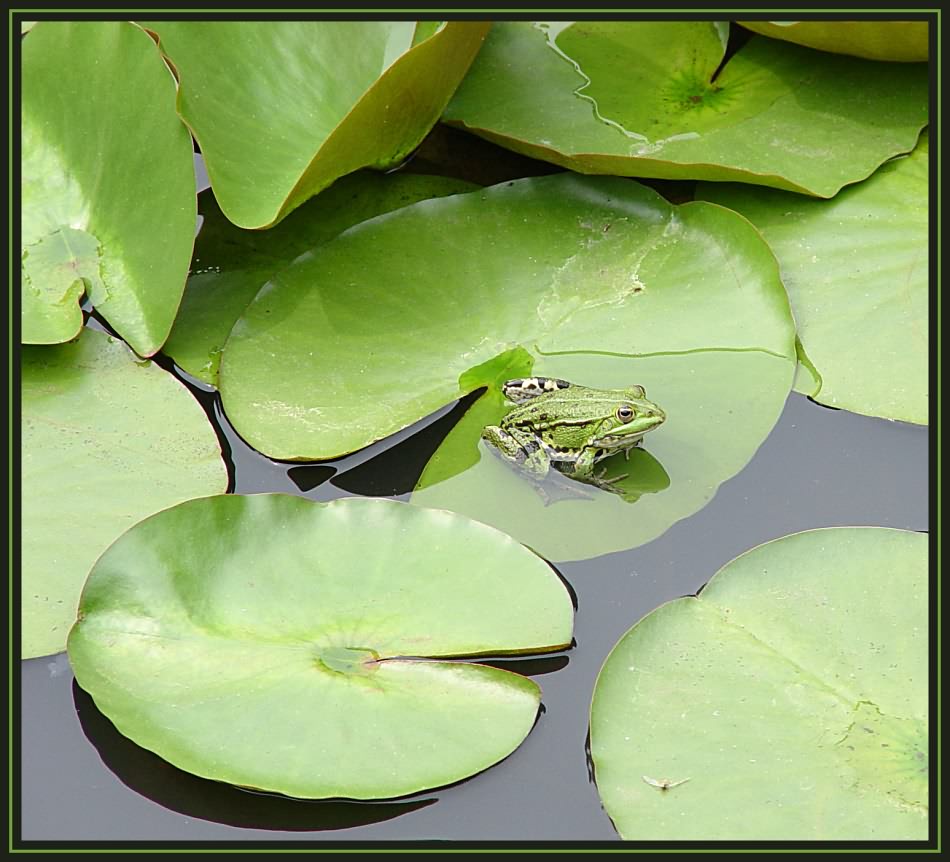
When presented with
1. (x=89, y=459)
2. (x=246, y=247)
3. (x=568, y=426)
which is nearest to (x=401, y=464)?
(x=568, y=426)

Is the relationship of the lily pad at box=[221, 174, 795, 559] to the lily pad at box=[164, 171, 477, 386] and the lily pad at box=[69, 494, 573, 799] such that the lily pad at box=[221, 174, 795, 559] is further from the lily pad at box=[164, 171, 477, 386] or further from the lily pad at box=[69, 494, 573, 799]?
the lily pad at box=[69, 494, 573, 799]

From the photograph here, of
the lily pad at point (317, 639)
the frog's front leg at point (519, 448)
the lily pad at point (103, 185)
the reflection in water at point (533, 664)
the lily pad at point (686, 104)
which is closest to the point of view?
the lily pad at point (317, 639)

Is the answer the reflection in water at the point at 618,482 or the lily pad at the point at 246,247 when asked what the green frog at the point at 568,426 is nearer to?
the reflection in water at the point at 618,482

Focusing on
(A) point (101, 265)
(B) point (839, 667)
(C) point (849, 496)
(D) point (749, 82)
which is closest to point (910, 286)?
(C) point (849, 496)

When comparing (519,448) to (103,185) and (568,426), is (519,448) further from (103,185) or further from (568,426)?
(103,185)

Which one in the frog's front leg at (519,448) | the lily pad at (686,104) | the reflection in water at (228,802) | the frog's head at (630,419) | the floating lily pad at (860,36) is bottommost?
the reflection in water at (228,802)

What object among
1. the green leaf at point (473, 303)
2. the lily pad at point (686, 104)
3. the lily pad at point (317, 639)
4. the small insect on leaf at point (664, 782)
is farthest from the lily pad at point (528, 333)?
the small insect on leaf at point (664, 782)
